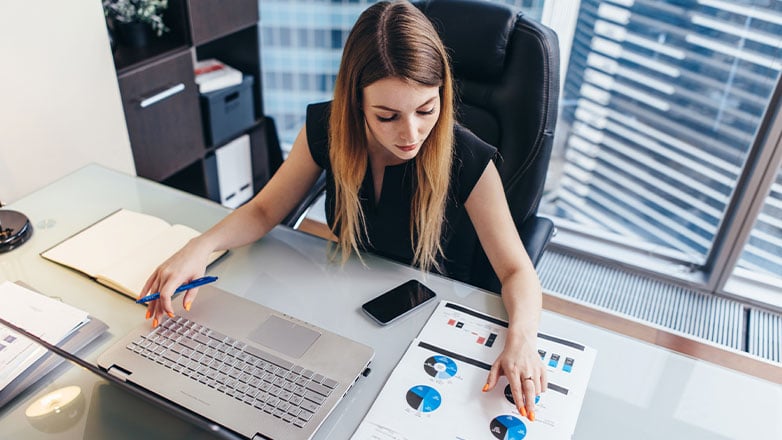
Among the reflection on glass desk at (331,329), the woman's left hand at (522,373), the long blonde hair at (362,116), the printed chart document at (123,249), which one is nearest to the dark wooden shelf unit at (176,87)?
the reflection on glass desk at (331,329)

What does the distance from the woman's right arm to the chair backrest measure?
38cm

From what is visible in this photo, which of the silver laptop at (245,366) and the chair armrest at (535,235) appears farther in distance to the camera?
the chair armrest at (535,235)

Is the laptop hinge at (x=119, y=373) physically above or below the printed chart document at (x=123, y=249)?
below

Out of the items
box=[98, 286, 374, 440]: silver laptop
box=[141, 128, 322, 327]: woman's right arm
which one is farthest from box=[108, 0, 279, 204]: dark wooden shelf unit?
box=[98, 286, 374, 440]: silver laptop

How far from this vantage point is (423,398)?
2.79ft

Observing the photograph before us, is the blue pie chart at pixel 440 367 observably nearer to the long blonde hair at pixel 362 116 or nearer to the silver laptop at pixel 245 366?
the silver laptop at pixel 245 366

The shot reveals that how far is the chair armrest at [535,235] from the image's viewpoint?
1205 millimetres

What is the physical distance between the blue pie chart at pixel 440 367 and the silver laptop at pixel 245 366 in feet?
0.31

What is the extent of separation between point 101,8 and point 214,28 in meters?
0.45

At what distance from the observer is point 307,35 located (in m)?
2.53

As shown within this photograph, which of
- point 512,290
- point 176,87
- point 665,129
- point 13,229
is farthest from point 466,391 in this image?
point 665,129

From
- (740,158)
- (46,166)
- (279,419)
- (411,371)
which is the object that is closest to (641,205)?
(740,158)

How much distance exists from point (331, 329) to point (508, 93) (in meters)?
0.64

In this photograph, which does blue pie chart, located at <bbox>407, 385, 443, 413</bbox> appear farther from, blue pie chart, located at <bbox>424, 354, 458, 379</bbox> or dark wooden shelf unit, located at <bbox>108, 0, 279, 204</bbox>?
dark wooden shelf unit, located at <bbox>108, 0, 279, 204</bbox>
